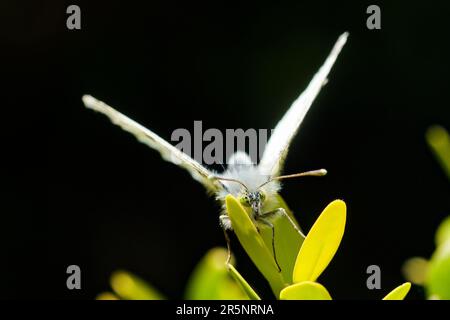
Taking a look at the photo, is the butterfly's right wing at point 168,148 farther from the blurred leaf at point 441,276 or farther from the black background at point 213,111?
the black background at point 213,111

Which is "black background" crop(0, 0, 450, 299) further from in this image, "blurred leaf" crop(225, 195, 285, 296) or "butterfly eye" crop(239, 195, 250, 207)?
"blurred leaf" crop(225, 195, 285, 296)

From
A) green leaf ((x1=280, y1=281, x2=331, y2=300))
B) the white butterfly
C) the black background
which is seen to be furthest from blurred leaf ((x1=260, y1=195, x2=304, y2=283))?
the black background

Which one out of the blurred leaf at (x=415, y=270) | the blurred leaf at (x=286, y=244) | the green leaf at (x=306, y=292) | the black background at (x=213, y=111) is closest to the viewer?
the green leaf at (x=306, y=292)

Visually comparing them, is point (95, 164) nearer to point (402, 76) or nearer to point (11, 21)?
point (11, 21)

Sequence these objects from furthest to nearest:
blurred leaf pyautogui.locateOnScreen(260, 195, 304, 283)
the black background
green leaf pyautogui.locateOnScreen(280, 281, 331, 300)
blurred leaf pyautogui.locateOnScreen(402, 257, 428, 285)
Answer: the black background → blurred leaf pyautogui.locateOnScreen(402, 257, 428, 285) → blurred leaf pyautogui.locateOnScreen(260, 195, 304, 283) → green leaf pyautogui.locateOnScreen(280, 281, 331, 300)

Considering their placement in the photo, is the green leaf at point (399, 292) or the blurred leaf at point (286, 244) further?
the blurred leaf at point (286, 244)

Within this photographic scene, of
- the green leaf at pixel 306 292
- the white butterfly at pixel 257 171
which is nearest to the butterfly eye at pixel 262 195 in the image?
the white butterfly at pixel 257 171
